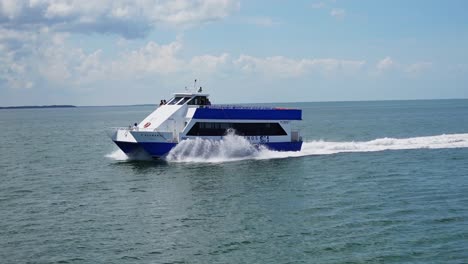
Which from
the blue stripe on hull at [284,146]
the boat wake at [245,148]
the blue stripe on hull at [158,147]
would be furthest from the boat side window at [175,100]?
the blue stripe on hull at [284,146]

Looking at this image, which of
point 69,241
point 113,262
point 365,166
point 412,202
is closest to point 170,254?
point 113,262

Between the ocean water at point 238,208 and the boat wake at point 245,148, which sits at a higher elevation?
the boat wake at point 245,148

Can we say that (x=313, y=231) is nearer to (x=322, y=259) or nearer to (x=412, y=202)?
(x=322, y=259)


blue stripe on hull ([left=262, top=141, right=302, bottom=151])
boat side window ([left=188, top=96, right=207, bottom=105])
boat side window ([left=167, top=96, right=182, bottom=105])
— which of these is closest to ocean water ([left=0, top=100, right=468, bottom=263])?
blue stripe on hull ([left=262, top=141, right=302, bottom=151])

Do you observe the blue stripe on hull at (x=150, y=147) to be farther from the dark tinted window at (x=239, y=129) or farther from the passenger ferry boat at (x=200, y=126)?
the dark tinted window at (x=239, y=129)

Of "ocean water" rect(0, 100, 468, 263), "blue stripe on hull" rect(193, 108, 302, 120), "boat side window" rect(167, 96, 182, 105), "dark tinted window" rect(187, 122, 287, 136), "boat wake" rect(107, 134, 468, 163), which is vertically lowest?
"ocean water" rect(0, 100, 468, 263)

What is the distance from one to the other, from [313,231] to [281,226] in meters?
1.35

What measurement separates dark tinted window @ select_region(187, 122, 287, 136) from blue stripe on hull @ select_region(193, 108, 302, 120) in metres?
0.50

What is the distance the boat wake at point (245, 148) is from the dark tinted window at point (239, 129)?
59cm

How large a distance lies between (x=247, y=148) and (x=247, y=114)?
8.22 ft

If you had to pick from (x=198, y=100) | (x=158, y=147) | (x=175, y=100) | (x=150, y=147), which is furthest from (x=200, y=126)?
(x=150, y=147)

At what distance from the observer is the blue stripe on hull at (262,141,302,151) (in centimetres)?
3881

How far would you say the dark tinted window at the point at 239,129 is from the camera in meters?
36.4

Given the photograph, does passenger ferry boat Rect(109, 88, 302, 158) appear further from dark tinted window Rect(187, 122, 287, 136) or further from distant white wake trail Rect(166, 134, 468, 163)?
distant white wake trail Rect(166, 134, 468, 163)
